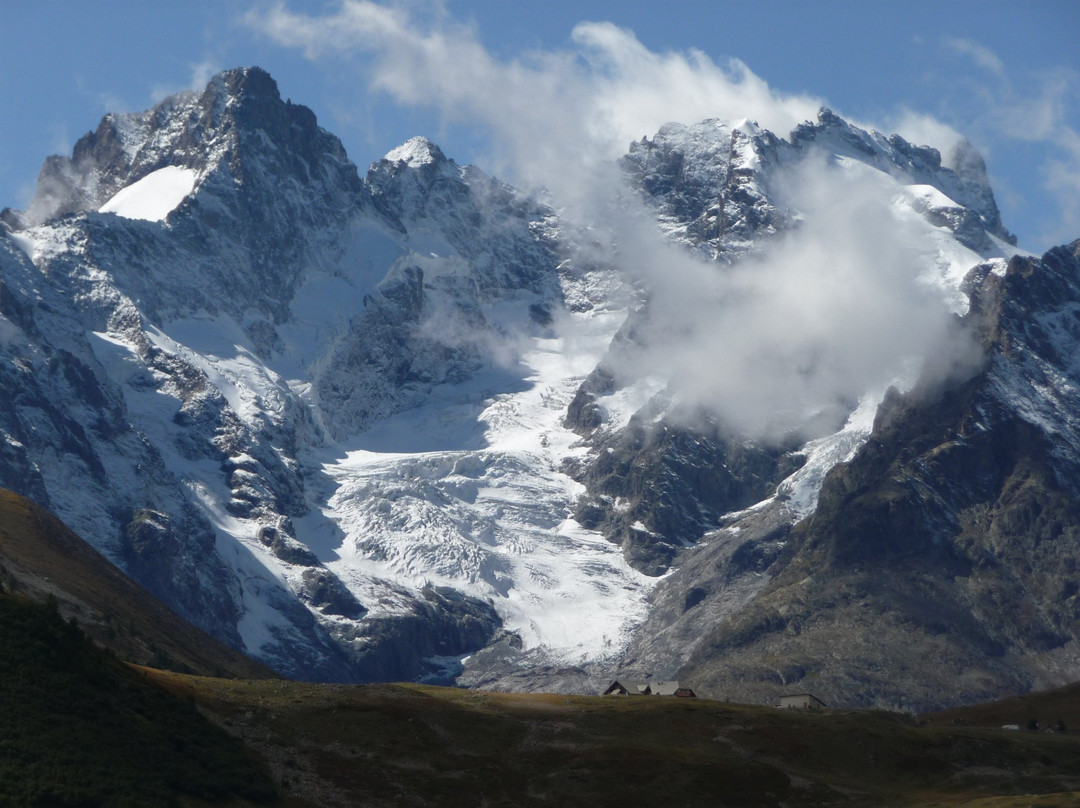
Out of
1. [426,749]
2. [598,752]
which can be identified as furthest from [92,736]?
[598,752]

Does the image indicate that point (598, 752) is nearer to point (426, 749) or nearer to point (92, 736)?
point (426, 749)

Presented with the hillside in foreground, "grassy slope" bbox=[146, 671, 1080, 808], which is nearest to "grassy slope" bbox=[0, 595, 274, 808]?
the hillside in foreground

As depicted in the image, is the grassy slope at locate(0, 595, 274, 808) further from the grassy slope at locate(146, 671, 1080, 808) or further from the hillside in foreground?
the grassy slope at locate(146, 671, 1080, 808)

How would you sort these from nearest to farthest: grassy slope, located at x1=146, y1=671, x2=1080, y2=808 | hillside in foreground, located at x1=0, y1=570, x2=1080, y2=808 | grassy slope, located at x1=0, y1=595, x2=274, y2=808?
grassy slope, located at x1=0, y1=595, x2=274, y2=808, hillside in foreground, located at x1=0, y1=570, x2=1080, y2=808, grassy slope, located at x1=146, y1=671, x2=1080, y2=808

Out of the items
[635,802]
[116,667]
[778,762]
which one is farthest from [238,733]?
[778,762]

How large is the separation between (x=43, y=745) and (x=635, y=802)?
144ft

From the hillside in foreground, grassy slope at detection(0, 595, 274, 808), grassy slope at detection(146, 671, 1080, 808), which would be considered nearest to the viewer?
grassy slope at detection(0, 595, 274, 808)

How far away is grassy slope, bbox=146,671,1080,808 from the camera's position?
5359 inches

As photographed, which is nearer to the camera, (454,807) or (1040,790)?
(454,807)

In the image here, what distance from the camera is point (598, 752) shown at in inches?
5832

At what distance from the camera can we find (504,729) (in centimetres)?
15425

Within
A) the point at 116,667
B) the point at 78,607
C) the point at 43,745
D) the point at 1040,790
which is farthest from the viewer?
the point at 78,607

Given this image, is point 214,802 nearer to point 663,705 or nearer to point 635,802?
point 635,802

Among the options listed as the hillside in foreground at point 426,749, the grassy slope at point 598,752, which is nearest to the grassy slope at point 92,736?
the hillside in foreground at point 426,749
